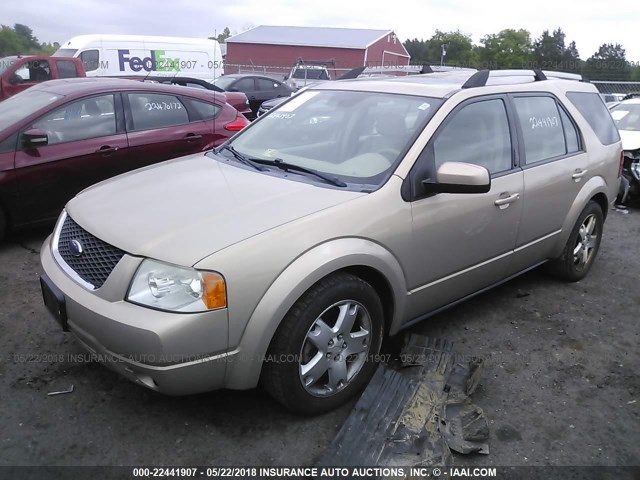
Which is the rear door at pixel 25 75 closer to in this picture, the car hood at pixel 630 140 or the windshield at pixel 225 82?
the windshield at pixel 225 82

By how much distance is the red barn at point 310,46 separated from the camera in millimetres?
45938

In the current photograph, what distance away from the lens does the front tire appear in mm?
2566

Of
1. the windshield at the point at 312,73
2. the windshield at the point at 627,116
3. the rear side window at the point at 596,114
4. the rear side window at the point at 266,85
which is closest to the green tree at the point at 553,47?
the windshield at the point at 312,73

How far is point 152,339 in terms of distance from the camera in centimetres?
229

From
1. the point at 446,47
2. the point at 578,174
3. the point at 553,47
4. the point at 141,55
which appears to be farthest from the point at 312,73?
the point at 446,47

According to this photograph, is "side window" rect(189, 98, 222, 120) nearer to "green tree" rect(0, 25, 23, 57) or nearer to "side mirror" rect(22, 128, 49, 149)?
"side mirror" rect(22, 128, 49, 149)

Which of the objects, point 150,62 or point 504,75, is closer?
point 504,75

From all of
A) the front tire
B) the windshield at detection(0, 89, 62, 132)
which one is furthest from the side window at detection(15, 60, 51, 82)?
the front tire

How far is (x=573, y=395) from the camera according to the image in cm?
316

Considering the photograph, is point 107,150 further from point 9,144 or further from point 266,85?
point 266,85

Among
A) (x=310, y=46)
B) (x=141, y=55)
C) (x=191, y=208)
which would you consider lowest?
(x=191, y=208)

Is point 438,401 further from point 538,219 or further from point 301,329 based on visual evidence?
point 538,219

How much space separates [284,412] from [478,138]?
2082mm

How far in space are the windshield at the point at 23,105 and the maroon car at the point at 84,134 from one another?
0.5 inches
